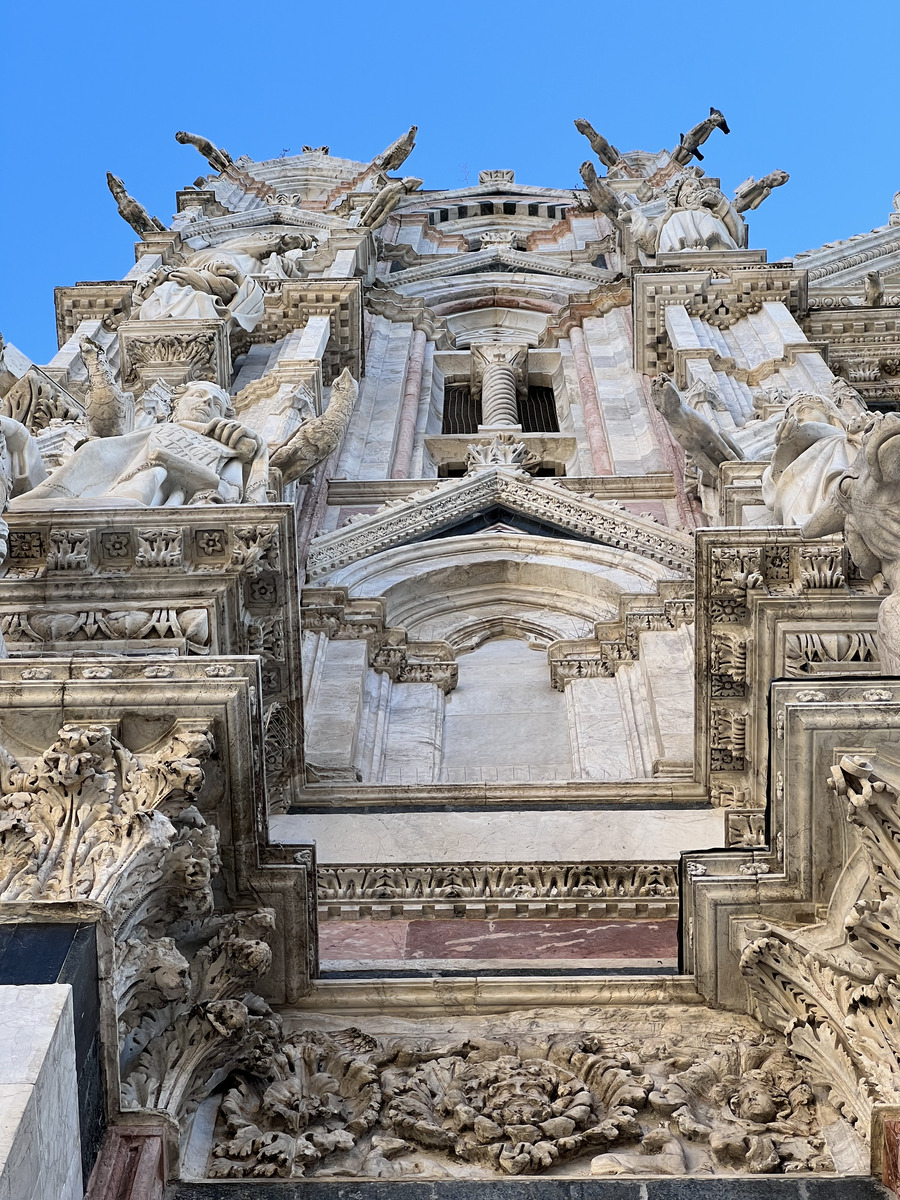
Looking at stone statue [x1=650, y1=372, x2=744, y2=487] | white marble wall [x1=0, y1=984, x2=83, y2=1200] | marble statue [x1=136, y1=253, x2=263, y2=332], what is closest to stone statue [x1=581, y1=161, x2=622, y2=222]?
marble statue [x1=136, y1=253, x2=263, y2=332]

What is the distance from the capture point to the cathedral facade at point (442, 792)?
317 inches

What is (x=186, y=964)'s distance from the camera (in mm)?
8250

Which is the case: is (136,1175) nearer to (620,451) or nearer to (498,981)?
(498,981)

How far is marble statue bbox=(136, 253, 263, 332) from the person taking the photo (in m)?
24.2

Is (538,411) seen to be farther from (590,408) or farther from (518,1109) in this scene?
(518,1109)

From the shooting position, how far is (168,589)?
12172mm

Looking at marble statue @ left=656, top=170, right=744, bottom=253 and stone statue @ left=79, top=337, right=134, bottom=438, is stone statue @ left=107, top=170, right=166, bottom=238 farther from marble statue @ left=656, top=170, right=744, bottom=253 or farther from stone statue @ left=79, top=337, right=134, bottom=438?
stone statue @ left=79, top=337, right=134, bottom=438

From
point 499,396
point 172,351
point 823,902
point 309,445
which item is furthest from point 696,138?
point 823,902

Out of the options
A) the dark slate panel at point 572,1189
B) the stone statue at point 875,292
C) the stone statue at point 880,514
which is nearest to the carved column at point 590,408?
the stone statue at point 875,292

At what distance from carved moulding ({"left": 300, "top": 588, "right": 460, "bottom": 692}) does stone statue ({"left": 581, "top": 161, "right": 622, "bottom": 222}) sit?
745 inches

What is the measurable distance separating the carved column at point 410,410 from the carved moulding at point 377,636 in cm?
623

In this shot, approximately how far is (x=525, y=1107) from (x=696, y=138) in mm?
33823

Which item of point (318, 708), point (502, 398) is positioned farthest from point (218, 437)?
point (502, 398)

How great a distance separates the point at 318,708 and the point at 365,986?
554cm
